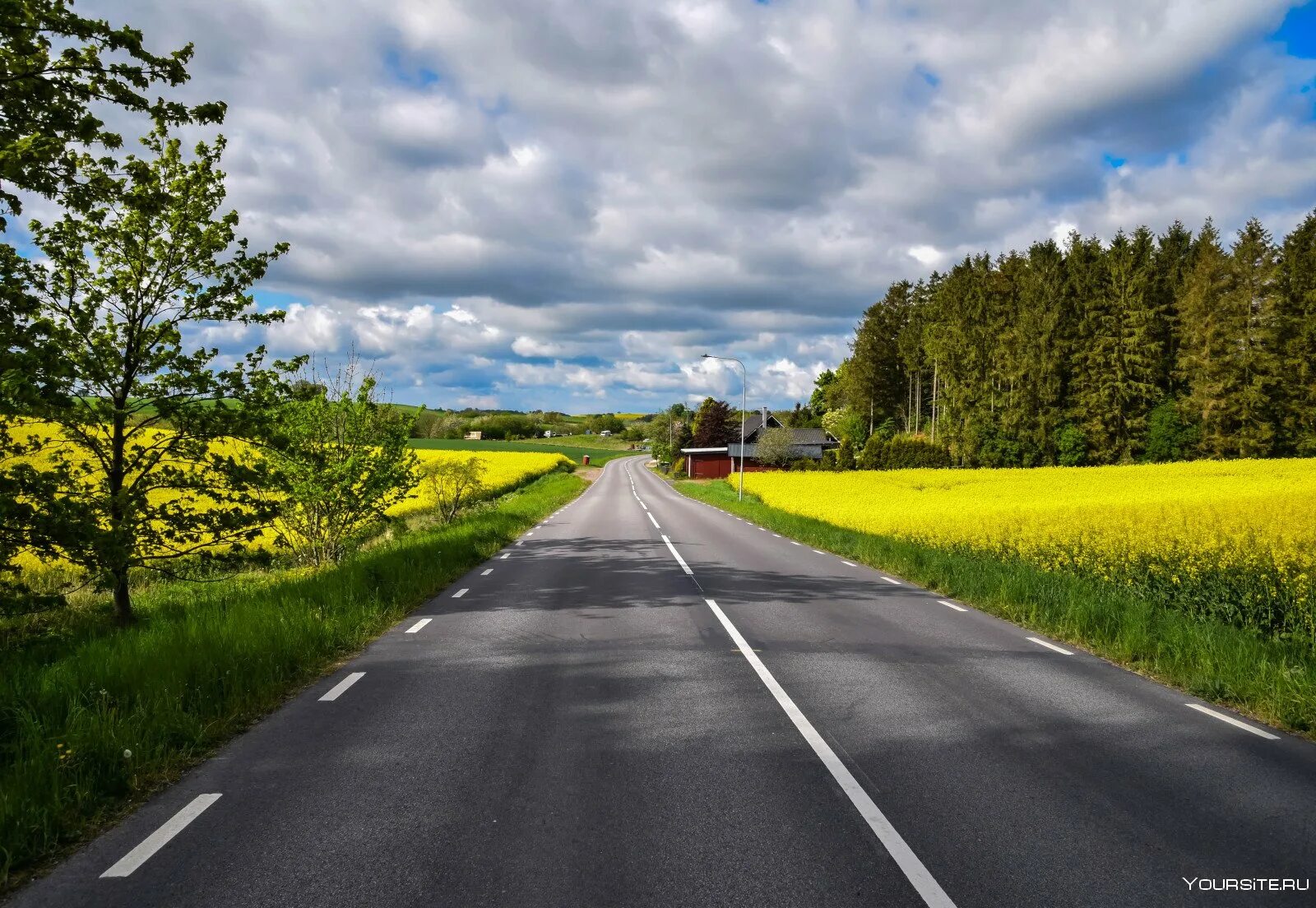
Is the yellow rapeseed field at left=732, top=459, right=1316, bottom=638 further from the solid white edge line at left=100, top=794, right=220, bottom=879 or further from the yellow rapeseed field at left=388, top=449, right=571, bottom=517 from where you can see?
the yellow rapeseed field at left=388, top=449, right=571, bottom=517

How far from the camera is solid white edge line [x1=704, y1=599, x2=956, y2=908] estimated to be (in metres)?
3.18

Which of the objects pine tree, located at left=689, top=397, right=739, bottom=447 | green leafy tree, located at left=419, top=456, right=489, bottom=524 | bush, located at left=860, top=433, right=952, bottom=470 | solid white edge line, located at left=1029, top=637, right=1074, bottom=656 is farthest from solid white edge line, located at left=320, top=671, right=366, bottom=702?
pine tree, located at left=689, top=397, right=739, bottom=447

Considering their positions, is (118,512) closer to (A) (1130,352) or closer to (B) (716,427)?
(A) (1130,352)

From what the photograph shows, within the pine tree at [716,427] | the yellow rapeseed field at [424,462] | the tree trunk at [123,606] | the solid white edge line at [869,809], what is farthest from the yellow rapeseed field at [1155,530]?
the pine tree at [716,427]

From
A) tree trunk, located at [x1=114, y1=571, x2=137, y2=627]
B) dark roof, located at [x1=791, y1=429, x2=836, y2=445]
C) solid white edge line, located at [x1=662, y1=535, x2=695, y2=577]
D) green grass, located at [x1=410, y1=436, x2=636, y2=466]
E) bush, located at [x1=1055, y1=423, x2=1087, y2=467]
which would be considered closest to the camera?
tree trunk, located at [x1=114, y1=571, x2=137, y2=627]

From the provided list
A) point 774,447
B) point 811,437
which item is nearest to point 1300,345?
point 774,447

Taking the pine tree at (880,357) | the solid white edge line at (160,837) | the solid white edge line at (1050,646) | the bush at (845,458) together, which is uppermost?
the pine tree at (880,357)

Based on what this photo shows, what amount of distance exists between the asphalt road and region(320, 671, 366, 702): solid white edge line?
4 cm

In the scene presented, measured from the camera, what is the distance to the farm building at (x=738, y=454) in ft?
234

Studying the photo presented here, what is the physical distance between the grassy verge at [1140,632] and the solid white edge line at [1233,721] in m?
0.30

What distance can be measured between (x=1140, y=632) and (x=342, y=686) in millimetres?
8168

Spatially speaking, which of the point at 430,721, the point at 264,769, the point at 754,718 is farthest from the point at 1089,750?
the point at 264,769

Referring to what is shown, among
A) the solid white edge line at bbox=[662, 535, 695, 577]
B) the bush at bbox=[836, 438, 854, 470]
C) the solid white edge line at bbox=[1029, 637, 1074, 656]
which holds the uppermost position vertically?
the bush at bbox=[836, 438, 854, 470]

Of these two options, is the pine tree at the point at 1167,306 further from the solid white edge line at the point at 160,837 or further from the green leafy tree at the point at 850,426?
the solid white edge line at the point at 160,837
